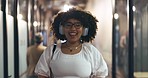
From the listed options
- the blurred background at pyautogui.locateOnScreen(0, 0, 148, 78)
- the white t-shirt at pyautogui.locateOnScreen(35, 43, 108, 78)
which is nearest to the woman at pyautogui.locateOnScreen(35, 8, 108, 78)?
the white t-shirt at pyautogui.locateOnScreen(35, 43, 108, 78)

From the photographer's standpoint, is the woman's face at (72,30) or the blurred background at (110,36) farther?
the blurred background at (110,36)

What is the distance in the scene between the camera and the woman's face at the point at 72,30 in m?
1.78

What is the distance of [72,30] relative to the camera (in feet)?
5.81

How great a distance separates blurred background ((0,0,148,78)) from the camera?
3.27 meters

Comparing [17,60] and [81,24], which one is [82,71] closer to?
[81,24]

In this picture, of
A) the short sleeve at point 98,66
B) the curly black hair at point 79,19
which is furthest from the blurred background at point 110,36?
the short sleeve at point 98,66

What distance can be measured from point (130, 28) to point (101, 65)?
1553 mm

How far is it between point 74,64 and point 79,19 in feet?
0.99

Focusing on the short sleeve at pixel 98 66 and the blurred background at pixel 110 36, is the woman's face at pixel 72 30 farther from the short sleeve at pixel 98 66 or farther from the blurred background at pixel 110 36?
the blurred background at pixel 110 36

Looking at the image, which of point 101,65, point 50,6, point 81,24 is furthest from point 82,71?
point 50,6

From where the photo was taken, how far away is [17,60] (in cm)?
362

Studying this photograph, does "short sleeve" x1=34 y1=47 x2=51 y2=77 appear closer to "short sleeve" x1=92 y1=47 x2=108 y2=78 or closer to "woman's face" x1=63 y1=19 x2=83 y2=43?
"woman's face" x1=63 y1=19 x2=83 y2=43

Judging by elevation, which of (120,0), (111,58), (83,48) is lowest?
(111,58)

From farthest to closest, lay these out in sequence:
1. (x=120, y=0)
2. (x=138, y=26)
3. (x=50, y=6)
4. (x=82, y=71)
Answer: (x=50, y=6) → (x=120, y=0) → (x=138, y=26) → (x=82, y=71)
